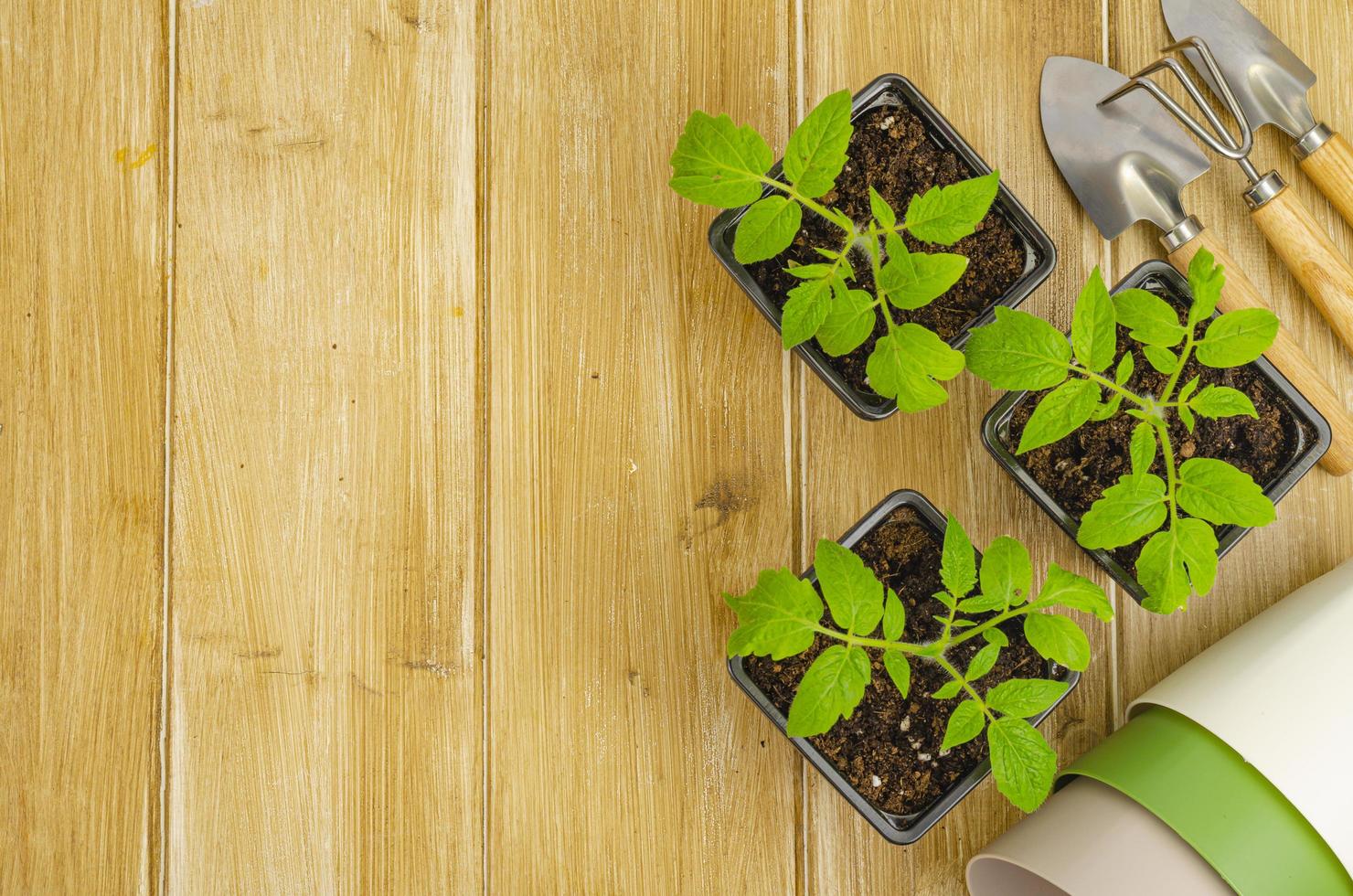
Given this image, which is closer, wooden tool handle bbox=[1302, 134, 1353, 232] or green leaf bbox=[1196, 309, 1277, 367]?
green leaf bbox=[1196, 309, 1277, 367]

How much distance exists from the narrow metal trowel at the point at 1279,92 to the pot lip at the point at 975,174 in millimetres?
263

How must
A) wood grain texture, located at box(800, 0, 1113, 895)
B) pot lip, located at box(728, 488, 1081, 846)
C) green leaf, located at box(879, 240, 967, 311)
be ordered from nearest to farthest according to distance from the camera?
green leaf, located at box(879, 240, 967, 311) → pot lip, located at box(728, 488, 1081, 846) → wood grain texture, located at box(800, 0, 1113, 895)

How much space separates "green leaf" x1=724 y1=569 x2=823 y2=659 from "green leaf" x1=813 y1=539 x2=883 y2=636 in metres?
0.01

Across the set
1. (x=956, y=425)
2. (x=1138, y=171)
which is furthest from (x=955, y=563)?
(x=1138, y=171)

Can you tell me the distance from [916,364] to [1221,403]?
23 centimetres

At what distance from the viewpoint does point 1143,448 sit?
0.71 meters

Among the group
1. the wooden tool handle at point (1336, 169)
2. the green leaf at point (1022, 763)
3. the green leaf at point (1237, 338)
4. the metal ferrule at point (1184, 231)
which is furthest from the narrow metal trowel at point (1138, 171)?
the green leaf at point (1022, 763)

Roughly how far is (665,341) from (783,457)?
158mm

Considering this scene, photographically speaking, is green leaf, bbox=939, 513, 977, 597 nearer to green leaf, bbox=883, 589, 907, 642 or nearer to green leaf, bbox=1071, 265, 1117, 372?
green leaf, bbox=883, 589, 907, 642

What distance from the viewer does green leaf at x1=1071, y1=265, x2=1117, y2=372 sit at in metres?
0.68

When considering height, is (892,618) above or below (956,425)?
below

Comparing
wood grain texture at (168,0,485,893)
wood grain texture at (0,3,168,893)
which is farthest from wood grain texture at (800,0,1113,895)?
wood grain texture at (0,3,168,893)

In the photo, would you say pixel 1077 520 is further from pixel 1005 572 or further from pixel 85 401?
pixel 85 401

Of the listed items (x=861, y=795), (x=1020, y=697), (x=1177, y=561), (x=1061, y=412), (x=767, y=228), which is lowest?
(x=861, y=795)
